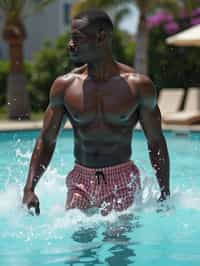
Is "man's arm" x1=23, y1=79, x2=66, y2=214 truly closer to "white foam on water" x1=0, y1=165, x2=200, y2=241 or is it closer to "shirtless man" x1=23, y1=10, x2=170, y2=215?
"shirtless man" x1=23, y1=10, x2=170, y2=215

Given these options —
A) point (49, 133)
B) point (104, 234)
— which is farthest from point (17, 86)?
point (49, 133)

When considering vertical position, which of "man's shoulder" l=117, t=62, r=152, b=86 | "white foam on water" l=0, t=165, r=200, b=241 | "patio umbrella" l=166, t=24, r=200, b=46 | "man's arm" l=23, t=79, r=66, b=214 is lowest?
"patio umbrella" l=166, t=24, r=200, b=46

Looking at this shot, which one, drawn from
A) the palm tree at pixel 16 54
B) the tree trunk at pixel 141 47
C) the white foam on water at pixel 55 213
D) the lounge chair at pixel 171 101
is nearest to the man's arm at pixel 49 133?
the white foam on water at pixel 55 213

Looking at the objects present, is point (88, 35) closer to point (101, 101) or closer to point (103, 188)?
point (101, 101)

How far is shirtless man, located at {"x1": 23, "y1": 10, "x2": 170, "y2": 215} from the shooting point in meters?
4.28

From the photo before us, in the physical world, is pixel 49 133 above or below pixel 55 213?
above

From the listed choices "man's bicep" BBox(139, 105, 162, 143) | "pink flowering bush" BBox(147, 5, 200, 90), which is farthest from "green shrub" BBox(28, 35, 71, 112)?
"man's bicep" BBox(139, 105, 162, 143)

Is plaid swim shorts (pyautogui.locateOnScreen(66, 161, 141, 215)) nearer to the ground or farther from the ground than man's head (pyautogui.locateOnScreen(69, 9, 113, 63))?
nearer to the ground

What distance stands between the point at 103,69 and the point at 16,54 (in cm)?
1458

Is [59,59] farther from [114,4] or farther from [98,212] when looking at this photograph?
[98,212]

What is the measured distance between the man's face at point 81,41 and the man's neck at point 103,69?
125 mm

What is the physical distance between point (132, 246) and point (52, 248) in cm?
52

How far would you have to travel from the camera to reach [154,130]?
435cm

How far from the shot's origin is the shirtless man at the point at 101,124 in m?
4.28
